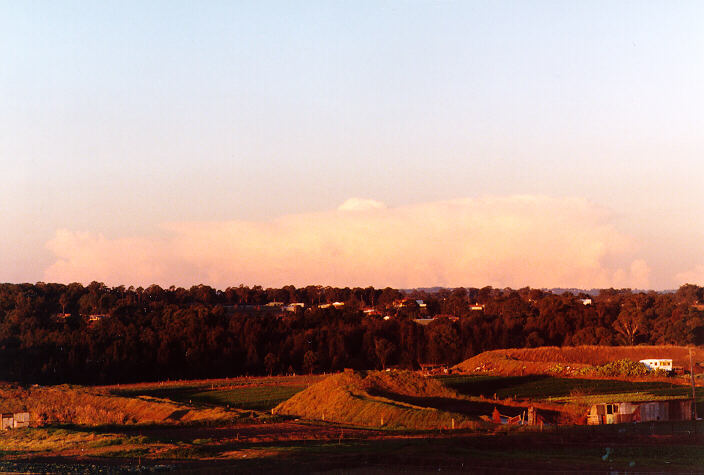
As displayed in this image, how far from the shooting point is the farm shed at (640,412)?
1762 inches

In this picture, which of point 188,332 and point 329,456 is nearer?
point 329,456

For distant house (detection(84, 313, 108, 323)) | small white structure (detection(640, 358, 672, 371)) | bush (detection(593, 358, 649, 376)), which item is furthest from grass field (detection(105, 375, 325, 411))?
small white structure (detection(640, 358, 672, 371))

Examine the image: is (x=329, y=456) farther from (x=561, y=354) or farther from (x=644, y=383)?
(x=561, y=354)

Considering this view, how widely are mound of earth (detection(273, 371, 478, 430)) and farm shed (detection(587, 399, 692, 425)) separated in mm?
6655

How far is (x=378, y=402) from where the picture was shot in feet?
164

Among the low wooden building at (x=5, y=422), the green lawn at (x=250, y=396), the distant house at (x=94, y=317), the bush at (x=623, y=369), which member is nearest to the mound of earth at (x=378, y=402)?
the green lawn at (x=250, y=396)

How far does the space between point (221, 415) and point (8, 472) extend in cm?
1892

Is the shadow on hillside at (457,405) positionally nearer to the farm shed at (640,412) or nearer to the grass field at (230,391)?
the farm shed at (640,412)

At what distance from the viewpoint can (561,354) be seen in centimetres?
8712

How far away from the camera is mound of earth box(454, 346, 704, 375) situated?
8049 centimetres

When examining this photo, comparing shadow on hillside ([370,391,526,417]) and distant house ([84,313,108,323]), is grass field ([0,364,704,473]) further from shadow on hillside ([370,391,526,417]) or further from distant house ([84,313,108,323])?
distant house ([84,313,108,323])

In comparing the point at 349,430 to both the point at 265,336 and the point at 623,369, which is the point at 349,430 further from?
the point at 265,336

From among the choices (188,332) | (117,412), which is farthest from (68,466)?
(188,332)

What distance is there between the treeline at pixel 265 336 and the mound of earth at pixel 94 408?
18246 mm
